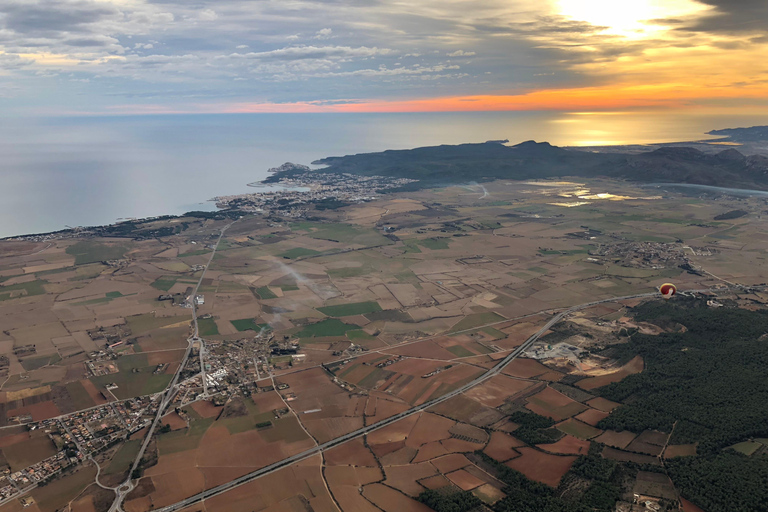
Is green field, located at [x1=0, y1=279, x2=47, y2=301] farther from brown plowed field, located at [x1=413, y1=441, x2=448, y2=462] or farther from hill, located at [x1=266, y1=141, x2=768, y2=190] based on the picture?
hill, located at [x1=266, y1=141, x2=768, y2=190]

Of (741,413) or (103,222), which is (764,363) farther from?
(103,222)

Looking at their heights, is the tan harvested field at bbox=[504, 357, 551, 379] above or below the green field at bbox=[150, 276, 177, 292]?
above

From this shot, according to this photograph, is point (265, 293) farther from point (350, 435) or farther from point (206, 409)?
point (350, 435)

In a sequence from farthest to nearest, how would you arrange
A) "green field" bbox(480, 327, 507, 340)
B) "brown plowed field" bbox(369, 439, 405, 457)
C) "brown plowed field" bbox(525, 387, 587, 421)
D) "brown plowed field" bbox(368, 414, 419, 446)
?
"green field" bbox(480, 327, 507, 340) → "brown plowed field" bbox(525, 387, 587, 421) → "brown plowed field" bbox(368, 414, 419, 446) → "brown plowed field" bbox(369, 439, 405, 457)

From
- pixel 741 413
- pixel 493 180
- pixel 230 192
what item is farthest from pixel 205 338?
pixel 493 180

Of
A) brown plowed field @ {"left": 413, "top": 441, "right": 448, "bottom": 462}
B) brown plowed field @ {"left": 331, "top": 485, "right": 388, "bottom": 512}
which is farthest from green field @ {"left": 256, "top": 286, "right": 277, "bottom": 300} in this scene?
brown plowed field @ {"left": 331, "top": 485, "right": 388, "bottom": 512}

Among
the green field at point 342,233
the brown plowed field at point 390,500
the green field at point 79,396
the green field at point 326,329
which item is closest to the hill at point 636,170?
the green field at point 342,233

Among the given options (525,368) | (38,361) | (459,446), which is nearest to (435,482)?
(459,446)
